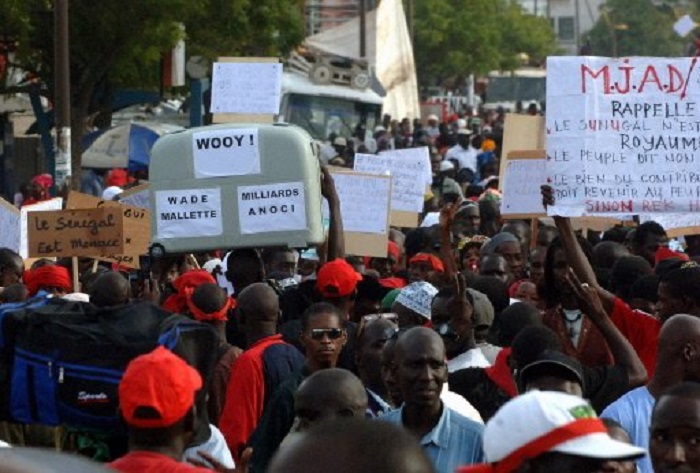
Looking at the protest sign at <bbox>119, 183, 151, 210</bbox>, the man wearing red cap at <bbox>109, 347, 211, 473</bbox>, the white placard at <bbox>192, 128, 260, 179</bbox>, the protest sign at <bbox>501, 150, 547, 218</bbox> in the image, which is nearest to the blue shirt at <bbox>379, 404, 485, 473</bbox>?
the man wearing red cap at <bbox>109, 347, 211, 473</bbox>

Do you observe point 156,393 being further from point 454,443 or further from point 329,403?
point 454,443

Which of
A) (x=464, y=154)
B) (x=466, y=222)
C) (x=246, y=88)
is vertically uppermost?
(x=246, y=88)

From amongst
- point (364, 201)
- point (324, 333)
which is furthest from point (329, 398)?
point (364, 201)

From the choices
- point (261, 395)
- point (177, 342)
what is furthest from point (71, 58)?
point (177, 342)

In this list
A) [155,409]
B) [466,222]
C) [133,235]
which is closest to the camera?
[155,409]

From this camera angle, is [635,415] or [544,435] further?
[635,415]

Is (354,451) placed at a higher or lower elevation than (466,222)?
higher

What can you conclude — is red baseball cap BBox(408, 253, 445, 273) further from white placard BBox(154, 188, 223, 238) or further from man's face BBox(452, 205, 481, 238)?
man's face BBox(452, 205, 481, 238)

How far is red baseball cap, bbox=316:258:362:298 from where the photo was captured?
29.5 ft

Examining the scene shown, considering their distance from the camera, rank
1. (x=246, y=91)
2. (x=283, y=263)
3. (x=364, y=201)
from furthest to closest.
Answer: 1. (x=246, y=91)
2. (x=364, y=201)
3. (x=283, y=263)

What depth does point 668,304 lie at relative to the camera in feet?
25.9

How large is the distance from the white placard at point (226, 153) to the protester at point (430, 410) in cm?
505

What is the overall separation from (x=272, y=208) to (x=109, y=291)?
3679 mm

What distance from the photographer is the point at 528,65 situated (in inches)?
3952
